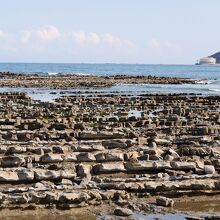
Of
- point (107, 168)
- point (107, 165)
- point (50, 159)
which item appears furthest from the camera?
point (50, 159)

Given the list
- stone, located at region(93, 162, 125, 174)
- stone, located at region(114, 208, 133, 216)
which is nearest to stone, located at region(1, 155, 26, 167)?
stone, located at region(93, 162, 125, 174)

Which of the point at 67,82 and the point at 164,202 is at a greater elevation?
the point at 67,82

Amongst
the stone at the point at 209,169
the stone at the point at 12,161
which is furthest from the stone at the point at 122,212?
the stone at the point at 12,161

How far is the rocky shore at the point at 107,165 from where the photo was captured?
40.8ft

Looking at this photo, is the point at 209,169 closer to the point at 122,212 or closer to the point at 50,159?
the point at 122,212

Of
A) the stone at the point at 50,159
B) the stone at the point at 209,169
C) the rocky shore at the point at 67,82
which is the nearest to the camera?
the stone at the point at 209,169

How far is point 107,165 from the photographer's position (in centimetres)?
1473

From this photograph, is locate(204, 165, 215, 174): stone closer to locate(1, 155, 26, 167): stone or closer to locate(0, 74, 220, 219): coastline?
locate(0, 74, 220, 219): coastline

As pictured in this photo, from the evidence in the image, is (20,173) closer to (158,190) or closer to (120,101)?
(158,190)

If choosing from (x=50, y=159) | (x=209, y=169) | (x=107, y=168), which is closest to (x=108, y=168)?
(x=107, y=168)

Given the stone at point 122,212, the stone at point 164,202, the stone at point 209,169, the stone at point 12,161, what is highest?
the stone at point 209,169

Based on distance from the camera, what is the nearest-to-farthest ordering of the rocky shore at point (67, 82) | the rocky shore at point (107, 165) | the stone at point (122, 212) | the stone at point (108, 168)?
the stone at point (122, 212) → the rocky shore at point (107, 165) → the stone at point (108, 168) → the rocky shore at point (67, 82)

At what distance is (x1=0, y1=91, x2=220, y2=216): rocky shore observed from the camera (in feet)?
40.8

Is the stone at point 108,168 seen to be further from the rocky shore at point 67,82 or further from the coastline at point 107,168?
the rocky shore at point 67,82
